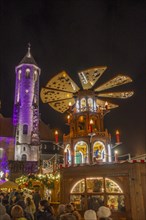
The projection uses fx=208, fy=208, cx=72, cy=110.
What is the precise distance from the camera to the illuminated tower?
4141 centimetres

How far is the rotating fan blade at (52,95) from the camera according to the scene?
20.6m

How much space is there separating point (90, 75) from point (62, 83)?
278 cm

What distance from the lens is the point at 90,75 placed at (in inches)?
782

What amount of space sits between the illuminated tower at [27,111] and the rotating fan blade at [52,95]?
72.8 ft

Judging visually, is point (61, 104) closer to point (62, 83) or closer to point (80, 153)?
point (62, 83)

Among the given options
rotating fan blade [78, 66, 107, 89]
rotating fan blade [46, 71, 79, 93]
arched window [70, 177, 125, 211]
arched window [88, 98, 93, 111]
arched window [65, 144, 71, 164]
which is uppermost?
rotating fan blade [78, 66, 107, 89]

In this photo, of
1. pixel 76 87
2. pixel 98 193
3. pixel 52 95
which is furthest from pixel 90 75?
pixel 98 193

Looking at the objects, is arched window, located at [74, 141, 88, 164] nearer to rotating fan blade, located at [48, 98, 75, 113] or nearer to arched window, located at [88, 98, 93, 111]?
arched window, located at [88, 98, 93, 111]

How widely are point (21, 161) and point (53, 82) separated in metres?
24.1

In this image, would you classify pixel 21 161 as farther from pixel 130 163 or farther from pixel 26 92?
pixel 130 163

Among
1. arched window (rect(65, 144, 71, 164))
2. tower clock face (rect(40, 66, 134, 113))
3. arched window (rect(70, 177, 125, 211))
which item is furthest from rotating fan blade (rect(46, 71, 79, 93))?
arched window (rect(70, 177, 125, 211))

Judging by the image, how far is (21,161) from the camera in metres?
38.8

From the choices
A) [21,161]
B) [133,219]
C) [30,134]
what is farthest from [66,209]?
[30,134]

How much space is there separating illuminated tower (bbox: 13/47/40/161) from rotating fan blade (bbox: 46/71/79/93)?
23664 millimetres
